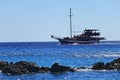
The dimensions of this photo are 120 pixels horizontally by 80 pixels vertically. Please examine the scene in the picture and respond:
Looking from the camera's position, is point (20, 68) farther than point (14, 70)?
Yes

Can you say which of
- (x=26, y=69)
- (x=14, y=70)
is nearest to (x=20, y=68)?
(x=26, y=69)

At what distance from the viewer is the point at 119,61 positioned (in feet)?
223

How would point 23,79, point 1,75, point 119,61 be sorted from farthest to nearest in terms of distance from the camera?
point 119,61
point 1,75
point 23,79

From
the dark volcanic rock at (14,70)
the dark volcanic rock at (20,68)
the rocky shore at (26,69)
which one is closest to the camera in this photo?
the dark volcanic rock at (14,70)

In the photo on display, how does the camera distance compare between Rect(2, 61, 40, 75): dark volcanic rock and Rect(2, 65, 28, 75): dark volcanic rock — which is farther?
Rect(2, 61, 40, 75): dark volcanic rock

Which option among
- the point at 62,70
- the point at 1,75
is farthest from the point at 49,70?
the point at 1,75

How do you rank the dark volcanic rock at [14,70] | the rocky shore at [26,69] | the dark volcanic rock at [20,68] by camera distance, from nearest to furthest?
the dark volcanic rock at [14,70] < the dark volcanic rock at [20,68] < the rocky shore at [26,69]

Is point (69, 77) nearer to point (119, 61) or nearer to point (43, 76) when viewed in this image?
point (43, 76)

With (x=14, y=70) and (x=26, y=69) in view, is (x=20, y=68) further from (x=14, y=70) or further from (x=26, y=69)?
(x=14, y=70)

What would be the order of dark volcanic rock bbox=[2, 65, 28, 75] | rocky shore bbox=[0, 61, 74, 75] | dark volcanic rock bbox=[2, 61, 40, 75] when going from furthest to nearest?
rocky shore bbox=[0, 61, 74, 75]
dark volcanic rock bbox=[2, 61, 40, 75]
dark volcanic rock bbox=[2, 65, 28, 75]

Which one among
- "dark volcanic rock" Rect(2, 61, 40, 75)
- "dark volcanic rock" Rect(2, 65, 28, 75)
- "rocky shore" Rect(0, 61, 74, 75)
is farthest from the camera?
"rocky shore" Rect(0, 61, 74, 75)

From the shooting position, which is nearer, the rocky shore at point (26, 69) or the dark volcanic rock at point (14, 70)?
the dark volcanic rock at point (14, 70)

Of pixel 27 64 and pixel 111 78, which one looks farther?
pixel 27 64

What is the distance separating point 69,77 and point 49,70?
6.66 meters
